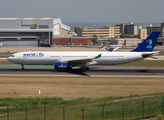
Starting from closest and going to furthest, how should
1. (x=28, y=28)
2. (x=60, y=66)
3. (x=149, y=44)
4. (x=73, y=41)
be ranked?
(x=60, y=66)
(x=149, y=44)
(x=28, y=28)
(x=73, y=41)

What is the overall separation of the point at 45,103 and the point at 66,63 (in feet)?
68.5

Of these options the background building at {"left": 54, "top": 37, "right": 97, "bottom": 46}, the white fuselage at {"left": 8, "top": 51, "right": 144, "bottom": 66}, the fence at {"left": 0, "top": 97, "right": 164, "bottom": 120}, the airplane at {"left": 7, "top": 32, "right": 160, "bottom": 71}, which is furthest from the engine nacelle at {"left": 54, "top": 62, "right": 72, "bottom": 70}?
the background building at {"left": 54, "top": 37, "right": 97, "bottom": 46}

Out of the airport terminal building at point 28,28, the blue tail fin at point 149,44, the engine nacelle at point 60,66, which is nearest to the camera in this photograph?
the engine nacelle at point 60,66

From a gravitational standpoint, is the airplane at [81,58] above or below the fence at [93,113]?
above

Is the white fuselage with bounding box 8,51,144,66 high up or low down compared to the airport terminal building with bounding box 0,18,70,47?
down

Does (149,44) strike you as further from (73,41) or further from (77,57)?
(73,41)

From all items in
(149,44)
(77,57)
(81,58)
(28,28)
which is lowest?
(81,58)

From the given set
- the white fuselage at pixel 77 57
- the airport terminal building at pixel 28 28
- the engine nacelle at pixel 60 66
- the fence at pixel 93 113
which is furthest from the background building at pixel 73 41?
the fence at pixel 93 113

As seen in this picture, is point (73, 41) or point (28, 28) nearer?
point (28, 28)

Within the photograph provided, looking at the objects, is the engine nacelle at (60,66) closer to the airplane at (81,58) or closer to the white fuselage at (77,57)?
the airplane at (81,58)

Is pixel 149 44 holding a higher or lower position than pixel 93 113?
higher

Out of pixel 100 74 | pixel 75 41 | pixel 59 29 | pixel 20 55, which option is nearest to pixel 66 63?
pixel 100 74

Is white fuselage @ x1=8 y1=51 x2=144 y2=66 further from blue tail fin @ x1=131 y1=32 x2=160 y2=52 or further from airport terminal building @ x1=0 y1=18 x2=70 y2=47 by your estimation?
airport terminal building @ x1=0 y1=18 x2=70 y2=47

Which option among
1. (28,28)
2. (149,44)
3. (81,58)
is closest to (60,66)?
(81,58)
